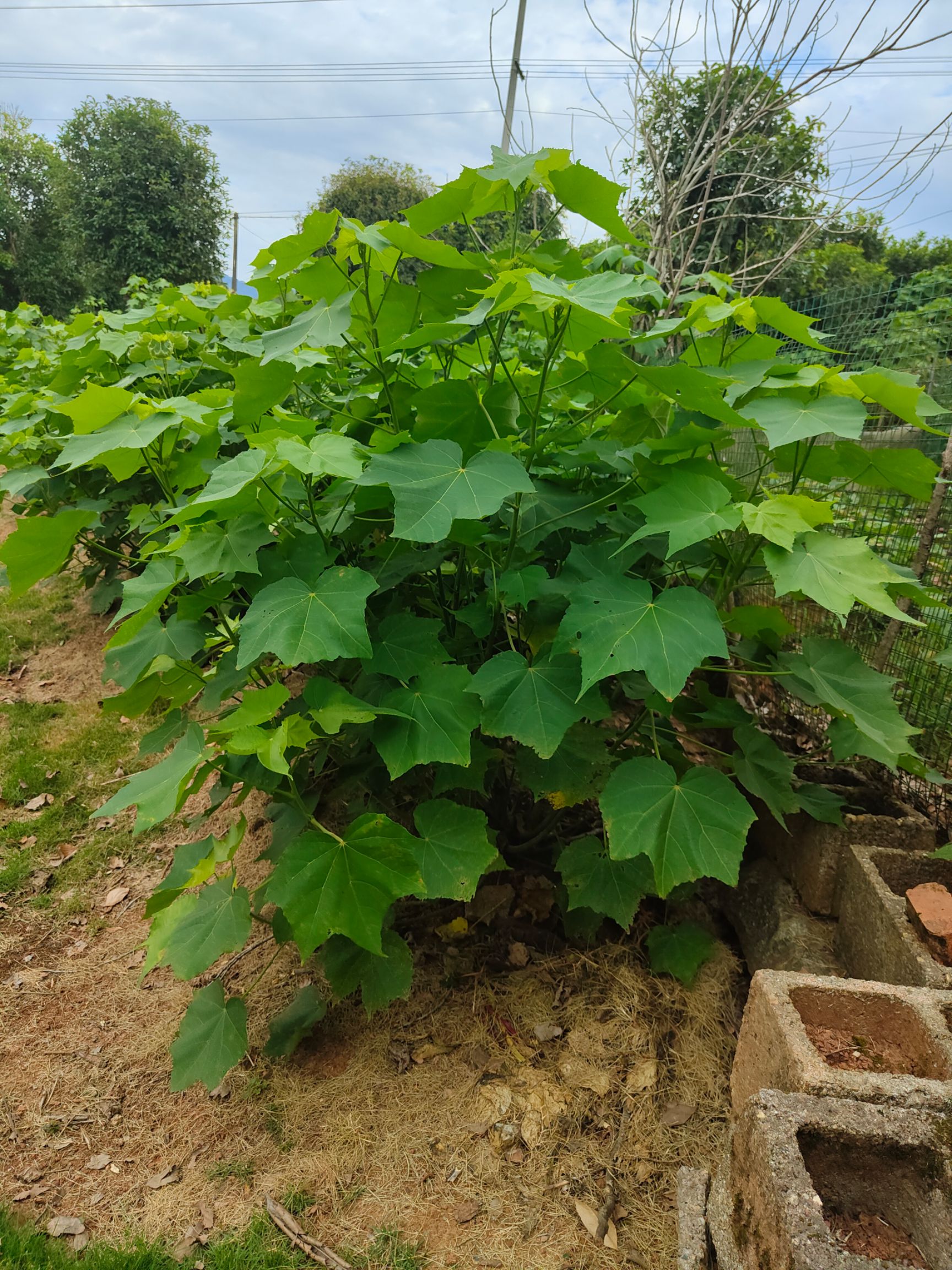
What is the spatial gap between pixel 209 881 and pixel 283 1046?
776 millimetres

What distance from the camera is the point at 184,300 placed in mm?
2668

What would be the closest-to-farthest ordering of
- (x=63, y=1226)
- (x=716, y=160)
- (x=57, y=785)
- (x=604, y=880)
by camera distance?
(x=63, y=1226)
(x=604, y=880)
(x=57, y=785)
(x=716, y=160)

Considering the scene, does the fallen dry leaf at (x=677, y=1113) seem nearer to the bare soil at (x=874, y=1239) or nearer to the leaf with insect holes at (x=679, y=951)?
the leaf with insect holes at (x=679, y=951)

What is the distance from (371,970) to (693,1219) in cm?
81

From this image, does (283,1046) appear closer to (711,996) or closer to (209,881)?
(209,881)

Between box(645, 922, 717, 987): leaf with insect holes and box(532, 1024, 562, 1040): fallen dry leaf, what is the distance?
1.04 ft

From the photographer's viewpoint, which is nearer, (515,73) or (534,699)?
(534,699)

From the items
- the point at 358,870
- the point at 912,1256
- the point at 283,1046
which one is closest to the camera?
the point at 912,1256

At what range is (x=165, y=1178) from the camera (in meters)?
1.71

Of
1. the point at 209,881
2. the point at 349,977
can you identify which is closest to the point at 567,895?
the point at 349,977

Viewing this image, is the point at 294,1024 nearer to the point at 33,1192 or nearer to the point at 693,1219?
Result: the point at 33,1192

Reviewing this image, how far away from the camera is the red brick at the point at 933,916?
5.22 feet

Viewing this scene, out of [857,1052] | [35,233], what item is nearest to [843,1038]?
[857,1052]

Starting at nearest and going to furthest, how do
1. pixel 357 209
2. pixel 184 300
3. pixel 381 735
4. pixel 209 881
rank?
1. pixel 381 735
2. pixel 209 881
3. pixel 184 300
4. pixel 357 209
